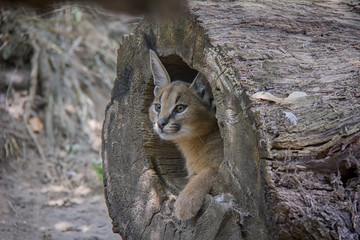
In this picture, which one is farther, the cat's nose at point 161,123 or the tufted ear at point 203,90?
the tufted ear at point 203,90

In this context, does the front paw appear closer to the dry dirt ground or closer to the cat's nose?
the cat's nose

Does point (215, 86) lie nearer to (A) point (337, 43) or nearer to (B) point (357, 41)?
(A) point (337, 43)

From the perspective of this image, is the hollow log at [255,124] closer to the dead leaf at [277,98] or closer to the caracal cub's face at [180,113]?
the dead leaf at [277,98]

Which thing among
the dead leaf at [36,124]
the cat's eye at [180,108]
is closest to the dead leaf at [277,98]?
the cat's eye at [180,108]

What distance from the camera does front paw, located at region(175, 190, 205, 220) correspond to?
3162 millimetres

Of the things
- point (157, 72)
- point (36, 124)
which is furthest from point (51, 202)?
point (157, 72)

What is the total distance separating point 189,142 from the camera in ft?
13.6

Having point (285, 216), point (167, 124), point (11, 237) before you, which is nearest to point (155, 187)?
point (167, 124)

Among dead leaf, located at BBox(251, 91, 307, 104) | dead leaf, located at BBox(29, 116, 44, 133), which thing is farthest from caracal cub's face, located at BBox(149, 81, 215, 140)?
dead leaf, located at BBox(29, 116, 44, 133)

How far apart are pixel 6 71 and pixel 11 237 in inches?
136

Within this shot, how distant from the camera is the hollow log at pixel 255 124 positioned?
2.39 meters

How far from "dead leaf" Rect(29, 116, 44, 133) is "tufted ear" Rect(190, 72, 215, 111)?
13.6 feet

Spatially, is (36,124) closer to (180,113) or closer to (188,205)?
(180,113)

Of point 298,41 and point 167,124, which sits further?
point 167,124
